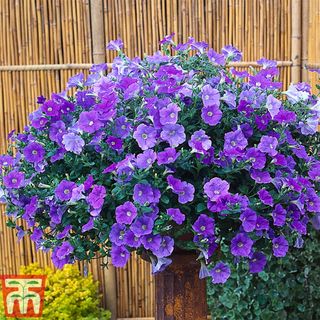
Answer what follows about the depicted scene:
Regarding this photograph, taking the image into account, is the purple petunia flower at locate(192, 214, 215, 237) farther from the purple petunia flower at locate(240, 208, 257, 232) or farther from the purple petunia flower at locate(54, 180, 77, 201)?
the purple petunia flower at locate(54, 180, 77, 201)

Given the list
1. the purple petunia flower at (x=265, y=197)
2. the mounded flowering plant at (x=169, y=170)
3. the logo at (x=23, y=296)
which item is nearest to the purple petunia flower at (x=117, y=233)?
the mounded flowering plant at (x=169, y=170)

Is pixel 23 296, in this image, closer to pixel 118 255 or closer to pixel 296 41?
pixel 118 255

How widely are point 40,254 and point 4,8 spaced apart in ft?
3.74

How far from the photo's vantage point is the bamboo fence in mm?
2695

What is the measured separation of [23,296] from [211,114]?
1447mm

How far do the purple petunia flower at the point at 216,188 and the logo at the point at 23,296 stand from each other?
1.25 meters

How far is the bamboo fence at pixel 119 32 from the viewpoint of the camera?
270 centimetres

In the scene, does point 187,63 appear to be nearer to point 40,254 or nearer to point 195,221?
point 195,221

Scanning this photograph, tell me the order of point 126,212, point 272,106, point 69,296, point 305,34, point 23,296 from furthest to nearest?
point 69,296
point 305,34
point 23,296
point 272,106
point 126,212

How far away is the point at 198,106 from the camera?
1.51 meters

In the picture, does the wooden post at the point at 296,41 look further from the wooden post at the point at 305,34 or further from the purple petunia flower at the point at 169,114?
the purple petunia flower at the point at 169,114

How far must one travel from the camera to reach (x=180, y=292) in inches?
64.0

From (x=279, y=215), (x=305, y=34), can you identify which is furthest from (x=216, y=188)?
(x=305, y=34)

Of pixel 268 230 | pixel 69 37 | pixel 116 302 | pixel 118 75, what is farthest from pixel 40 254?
pixel 268 230
